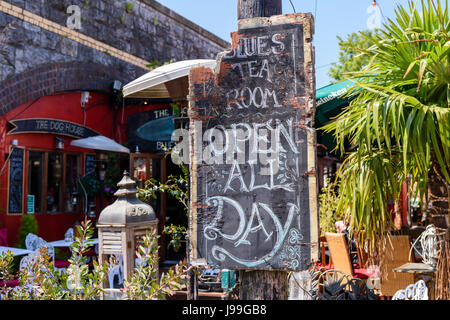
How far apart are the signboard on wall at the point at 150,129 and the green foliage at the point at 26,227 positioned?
2.55 m

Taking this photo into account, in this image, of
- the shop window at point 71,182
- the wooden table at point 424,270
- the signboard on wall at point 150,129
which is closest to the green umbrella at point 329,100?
the wooden table at point 424,270

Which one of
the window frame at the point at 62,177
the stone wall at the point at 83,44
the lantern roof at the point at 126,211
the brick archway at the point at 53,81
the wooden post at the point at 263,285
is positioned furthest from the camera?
the window frame at the point at 62,177

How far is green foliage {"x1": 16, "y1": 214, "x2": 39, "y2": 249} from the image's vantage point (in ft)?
25.4

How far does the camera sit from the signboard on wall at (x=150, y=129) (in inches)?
370

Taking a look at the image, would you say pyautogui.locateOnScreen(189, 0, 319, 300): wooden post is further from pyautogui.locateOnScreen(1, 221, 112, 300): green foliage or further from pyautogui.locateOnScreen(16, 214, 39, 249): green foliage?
pyautogui.locateOnScreen(16, 214, 39, 249): green foliage

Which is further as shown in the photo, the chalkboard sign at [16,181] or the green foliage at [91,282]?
the chalkboard sign at [16,181]

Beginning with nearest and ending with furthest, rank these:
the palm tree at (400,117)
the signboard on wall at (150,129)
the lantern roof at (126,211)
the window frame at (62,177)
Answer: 1. the palm tree at (400,117)
2. the lantern roof at (126,211)
3. the window frame at (62,177)
4. the signboard on wall at (150,129)

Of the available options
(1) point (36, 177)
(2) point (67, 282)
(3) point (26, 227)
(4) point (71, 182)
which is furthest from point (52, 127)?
(2) point (67, 282)

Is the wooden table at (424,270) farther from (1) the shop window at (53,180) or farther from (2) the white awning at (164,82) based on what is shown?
(1) the shop window at (53,180)

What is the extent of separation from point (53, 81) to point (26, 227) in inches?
112

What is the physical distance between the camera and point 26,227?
785 cm
